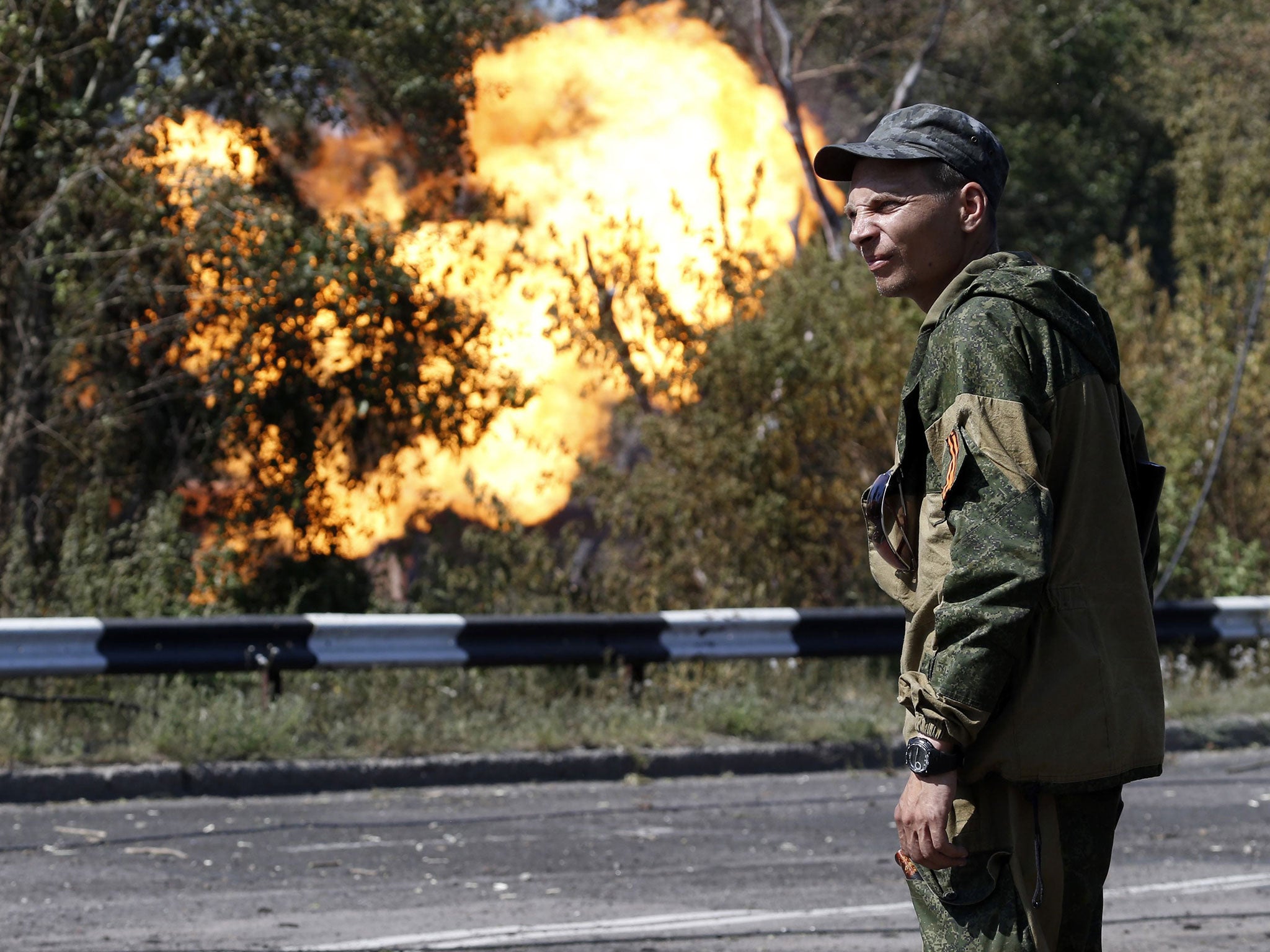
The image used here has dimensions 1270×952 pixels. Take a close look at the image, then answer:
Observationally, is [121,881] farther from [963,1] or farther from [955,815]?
[963,1]

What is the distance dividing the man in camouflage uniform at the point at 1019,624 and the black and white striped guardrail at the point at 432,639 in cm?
654

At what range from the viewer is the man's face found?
8.89ft

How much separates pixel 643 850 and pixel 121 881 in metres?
2.03

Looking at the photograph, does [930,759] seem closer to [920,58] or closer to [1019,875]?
[1019,875]

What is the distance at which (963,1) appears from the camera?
24.4 meters

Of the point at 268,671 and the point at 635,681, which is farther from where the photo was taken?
the point at 635,681

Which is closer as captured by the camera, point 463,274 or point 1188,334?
point 463,274

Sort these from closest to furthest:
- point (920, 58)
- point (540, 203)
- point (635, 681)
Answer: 1. point (635, 681)
2. point (540, 203)
3. point (920, 58)

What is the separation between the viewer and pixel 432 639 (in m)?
9.27

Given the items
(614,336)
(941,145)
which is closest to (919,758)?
(941,145)

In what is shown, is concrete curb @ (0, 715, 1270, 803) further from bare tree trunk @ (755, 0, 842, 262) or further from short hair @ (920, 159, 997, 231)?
bare tree trunk @ (755, 0, 842, 262)

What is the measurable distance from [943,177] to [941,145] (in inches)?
2.0

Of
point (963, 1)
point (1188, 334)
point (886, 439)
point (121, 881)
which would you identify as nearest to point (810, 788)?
point (121, 881)

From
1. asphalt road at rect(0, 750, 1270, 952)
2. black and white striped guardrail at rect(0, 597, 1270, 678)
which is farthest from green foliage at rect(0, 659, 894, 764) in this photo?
asphalt road at rect(0, 750, 1270, 952)
